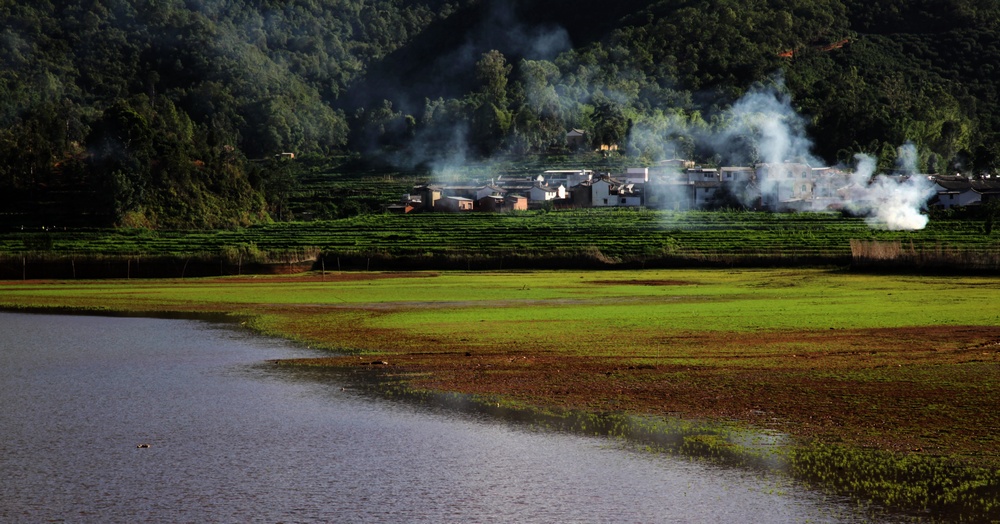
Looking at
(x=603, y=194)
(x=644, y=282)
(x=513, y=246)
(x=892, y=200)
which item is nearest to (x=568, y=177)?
(x=603, y=194)

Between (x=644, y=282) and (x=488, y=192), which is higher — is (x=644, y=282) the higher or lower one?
the lower one

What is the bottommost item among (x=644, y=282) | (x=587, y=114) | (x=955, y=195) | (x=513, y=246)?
(x=644, y=282)

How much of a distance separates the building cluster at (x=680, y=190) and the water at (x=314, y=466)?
253 ft

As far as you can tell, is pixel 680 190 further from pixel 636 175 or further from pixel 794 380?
pixel 794 380

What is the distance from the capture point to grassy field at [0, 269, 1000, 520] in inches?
689

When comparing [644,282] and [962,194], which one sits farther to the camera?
[962,194]

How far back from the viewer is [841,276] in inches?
2229

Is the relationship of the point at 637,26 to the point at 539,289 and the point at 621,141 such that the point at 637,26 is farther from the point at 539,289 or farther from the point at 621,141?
the point at 539,289

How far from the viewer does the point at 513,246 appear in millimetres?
74750

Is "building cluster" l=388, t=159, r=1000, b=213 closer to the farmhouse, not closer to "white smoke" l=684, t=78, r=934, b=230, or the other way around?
the farmhouse

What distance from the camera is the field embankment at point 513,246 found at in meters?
61.9

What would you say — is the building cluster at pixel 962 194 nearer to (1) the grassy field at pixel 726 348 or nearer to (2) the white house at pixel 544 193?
(2) the white house at pixel 544 193

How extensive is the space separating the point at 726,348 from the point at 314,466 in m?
14.0

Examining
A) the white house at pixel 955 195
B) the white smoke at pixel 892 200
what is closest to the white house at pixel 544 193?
the white smoke at pixel 892 200
